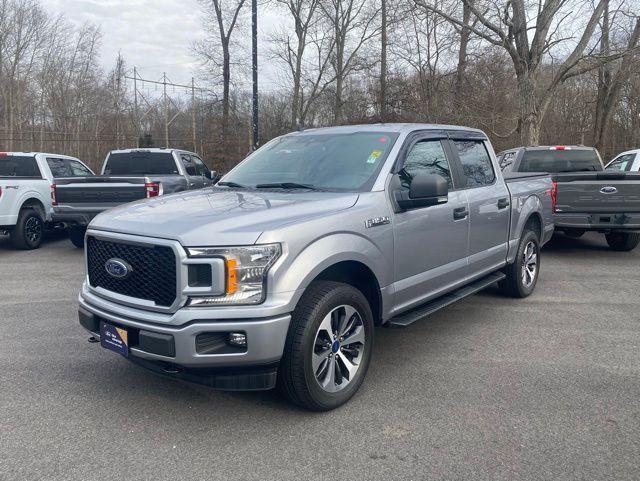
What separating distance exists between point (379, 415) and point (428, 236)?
1537mm

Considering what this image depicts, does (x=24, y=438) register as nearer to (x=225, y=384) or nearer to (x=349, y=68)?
(x=225, y=384)

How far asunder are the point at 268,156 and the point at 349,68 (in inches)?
1028

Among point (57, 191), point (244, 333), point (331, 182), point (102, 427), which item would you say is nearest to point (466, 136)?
point (331, 182)

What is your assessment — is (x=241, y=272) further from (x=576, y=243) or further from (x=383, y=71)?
(x=383, y=71)

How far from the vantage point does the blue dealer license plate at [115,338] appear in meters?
3.34

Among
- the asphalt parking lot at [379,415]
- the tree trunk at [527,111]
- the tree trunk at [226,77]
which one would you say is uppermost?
the tree trunk at [226,77]

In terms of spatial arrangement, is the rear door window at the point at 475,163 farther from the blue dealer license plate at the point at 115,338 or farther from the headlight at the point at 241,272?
the blue dealer license plate at the point at 115,338

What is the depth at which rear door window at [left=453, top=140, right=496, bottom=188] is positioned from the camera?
17.2 ft

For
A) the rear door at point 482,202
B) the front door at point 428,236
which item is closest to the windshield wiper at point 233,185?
the front door at point 428,236

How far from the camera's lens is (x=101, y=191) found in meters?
8.85

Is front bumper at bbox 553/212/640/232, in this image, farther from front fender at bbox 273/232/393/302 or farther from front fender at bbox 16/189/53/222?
front fender at bbox 16/189/53/222

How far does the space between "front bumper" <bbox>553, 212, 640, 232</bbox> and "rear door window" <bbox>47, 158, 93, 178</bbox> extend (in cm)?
946

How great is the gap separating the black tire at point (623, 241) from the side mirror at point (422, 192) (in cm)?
700

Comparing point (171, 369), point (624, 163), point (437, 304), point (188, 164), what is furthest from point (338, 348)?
point (624, 163)
